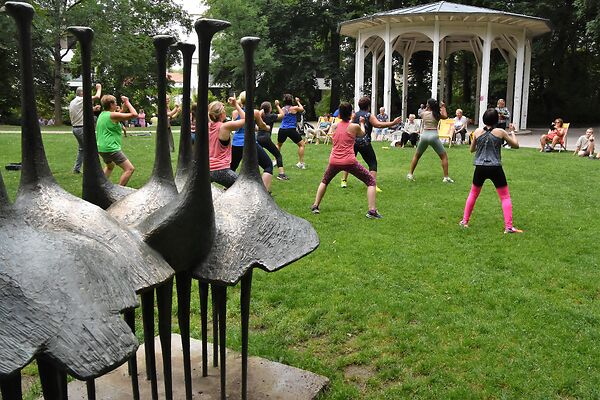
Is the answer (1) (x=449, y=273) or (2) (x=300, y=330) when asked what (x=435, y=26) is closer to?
(1) (x=449, y=273)

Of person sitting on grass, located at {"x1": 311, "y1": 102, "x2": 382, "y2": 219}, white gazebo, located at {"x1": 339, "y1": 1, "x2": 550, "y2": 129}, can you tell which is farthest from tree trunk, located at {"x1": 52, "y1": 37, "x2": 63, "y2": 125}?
person sitting on grass, located at {"x1": 311, "y1": 102, "x2": 382, "y2": 219}

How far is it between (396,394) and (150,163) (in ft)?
38.4

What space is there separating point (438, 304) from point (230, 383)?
2243 millimetres

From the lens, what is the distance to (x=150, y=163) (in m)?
14.3

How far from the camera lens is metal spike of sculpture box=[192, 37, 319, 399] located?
275 centimetres

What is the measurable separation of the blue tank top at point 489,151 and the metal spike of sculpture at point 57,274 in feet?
19.2

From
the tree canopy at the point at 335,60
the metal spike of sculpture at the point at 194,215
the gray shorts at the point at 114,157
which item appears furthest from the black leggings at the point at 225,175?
the tree canopy at the point at 335,60

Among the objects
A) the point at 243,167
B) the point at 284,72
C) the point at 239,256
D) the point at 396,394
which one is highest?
the point at 284,72

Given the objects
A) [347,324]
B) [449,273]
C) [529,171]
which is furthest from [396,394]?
[529,171]

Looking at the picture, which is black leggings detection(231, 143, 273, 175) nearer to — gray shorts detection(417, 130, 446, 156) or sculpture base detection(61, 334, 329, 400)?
gray shorts detection(417, 130, 446, 156)

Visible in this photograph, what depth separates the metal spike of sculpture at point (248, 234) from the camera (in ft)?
9.01

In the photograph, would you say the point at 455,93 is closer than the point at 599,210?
No

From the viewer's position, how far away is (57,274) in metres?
1.88

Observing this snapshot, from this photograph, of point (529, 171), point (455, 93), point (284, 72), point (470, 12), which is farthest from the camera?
point (455, 93)
